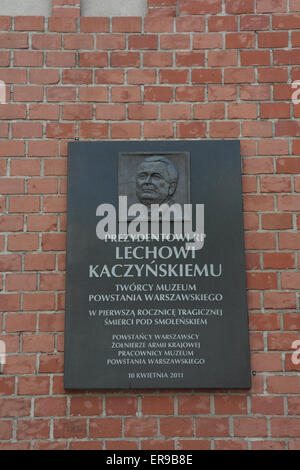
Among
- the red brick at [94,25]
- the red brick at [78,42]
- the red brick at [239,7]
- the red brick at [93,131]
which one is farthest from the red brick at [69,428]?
the red brick at [239,7]

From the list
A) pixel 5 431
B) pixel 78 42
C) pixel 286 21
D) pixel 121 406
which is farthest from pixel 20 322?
pixel 286 21

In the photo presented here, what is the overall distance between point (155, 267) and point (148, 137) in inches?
28.0

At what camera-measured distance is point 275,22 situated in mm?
2980

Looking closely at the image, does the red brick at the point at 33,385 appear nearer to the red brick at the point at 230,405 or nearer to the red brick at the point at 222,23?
the red brick at the point at 230,405

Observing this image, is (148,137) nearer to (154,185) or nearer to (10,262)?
(154,185)

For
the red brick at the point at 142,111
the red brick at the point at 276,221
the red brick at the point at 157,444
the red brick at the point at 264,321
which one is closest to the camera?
the red brick at the point at 157,444

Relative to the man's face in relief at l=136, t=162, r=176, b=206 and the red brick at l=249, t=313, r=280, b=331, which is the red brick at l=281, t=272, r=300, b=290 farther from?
the man's face in relief at l=136, t=162, r=176, b=206

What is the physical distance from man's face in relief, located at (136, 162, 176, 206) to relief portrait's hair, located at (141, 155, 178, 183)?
15mm

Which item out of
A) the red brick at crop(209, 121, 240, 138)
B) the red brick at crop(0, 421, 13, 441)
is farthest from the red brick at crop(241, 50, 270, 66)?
the red brick at crop(0, 421, 13, 441)

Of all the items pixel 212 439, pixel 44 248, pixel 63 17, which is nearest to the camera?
pixel 212 439

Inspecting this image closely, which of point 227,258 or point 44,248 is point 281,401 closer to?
point 227,258

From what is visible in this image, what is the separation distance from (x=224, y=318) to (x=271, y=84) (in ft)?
4.30

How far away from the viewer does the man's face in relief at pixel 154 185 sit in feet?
9.08

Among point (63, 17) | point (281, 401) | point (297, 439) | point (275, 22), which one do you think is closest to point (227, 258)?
point (281, 401)
